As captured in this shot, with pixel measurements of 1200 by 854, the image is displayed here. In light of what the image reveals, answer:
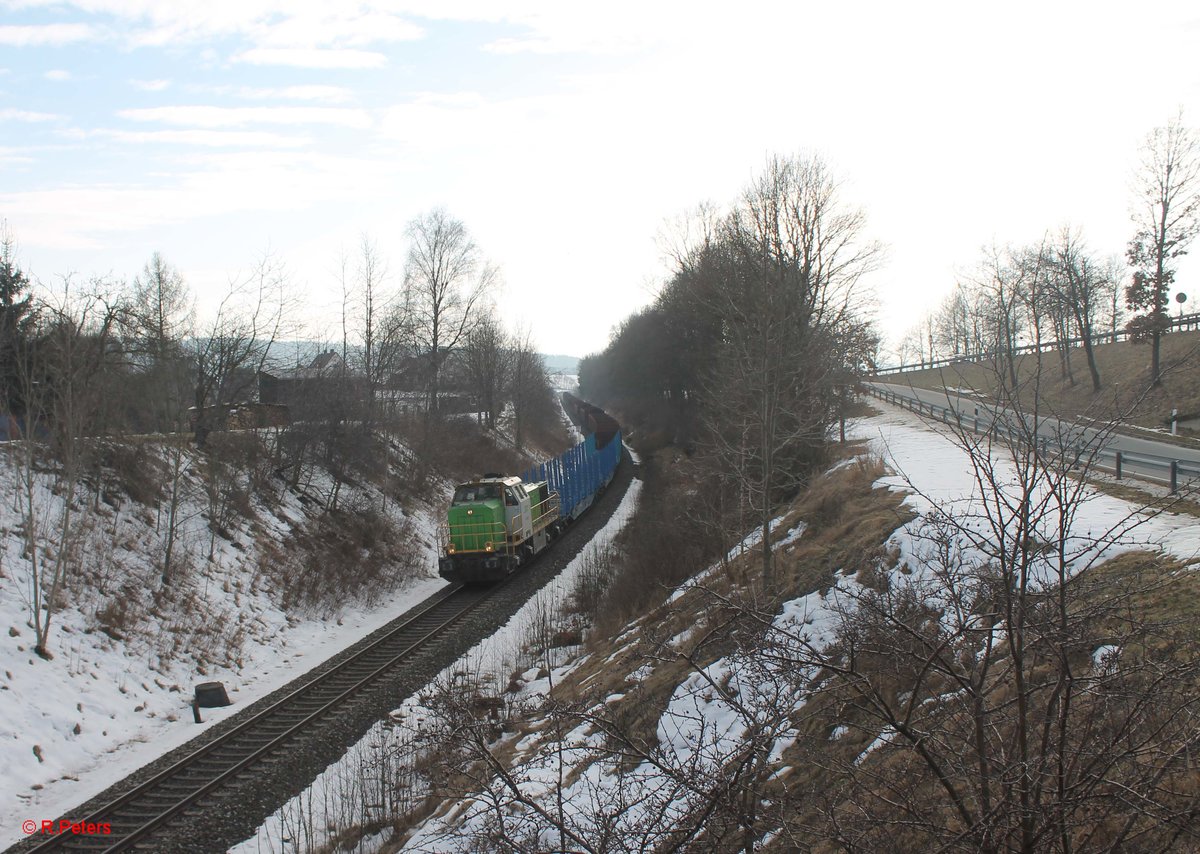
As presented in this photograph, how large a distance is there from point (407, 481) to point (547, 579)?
1344 cm

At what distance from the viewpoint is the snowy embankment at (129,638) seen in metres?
10.8

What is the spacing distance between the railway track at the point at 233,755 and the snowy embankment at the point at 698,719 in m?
1.54

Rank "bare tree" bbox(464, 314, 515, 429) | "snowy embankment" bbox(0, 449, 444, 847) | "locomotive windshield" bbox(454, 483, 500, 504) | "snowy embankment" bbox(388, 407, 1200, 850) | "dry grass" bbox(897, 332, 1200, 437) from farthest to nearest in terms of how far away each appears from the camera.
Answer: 1. "bare tree" bbox(464, 314, 515, 429)
2. "dry grass" bbox(897, 332, 1200, 437)
3. "locomotive windshield" bbox(454, 483, 500, 504)
4. "snowy embankment" bbox(0, 449, 444, 847)
5. "snowy embankment" bbox(388, 407, 1200, 850)

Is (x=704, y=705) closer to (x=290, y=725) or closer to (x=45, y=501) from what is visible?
(x=290, y=725)

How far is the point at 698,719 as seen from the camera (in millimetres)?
4031

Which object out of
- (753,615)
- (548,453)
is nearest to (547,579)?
(753,615)

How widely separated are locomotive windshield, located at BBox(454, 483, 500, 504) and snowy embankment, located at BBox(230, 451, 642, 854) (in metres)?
3.94

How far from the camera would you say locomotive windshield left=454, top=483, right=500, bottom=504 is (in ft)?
74.3

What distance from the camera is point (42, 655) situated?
12.7m

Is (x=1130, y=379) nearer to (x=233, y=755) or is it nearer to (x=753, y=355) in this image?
(x=753, y=355)

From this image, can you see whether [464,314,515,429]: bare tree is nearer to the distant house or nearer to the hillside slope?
the distant house

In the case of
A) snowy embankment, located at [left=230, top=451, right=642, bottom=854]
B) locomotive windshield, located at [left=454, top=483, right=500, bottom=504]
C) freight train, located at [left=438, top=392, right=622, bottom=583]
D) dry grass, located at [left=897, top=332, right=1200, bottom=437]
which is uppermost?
dry grass, located at [left=897, top=332, right=1200, bottom=437]

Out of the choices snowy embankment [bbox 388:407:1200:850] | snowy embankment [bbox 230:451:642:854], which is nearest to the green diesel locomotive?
snowy embankment [bbox 230:451:642:854]

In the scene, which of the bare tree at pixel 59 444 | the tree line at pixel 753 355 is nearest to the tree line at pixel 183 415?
the bare tree at pixel 59 444
